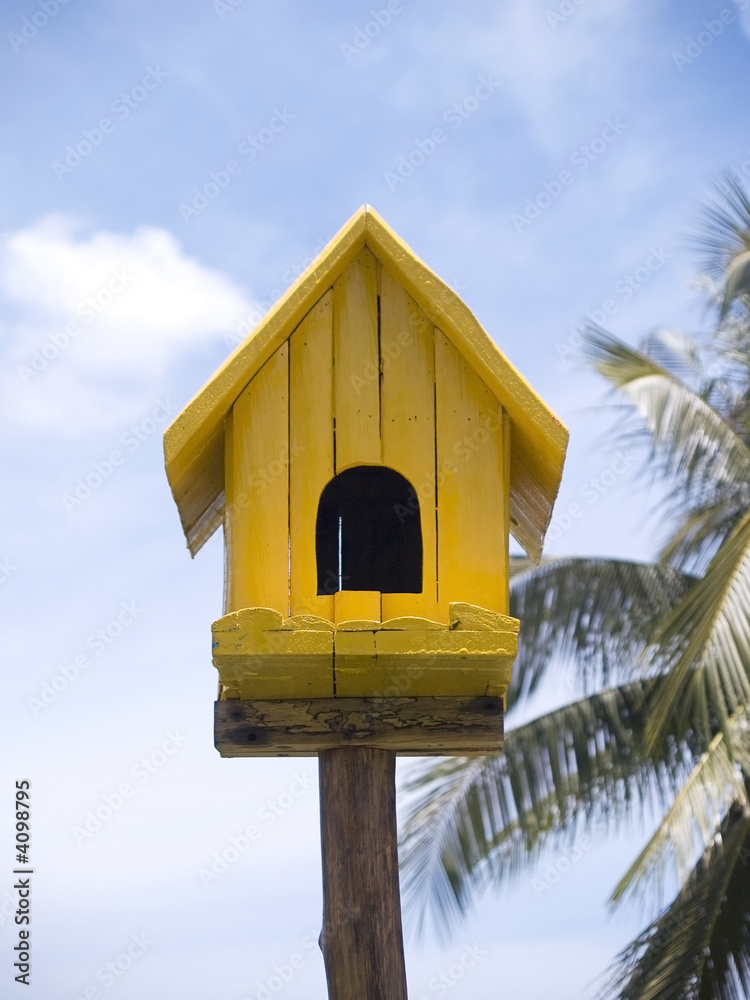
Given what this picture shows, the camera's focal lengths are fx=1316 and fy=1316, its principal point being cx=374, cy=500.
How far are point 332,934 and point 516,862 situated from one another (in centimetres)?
632

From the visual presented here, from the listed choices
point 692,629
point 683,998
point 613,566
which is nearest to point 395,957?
point 692,629

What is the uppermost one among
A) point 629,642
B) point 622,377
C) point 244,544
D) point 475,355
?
point 622,377


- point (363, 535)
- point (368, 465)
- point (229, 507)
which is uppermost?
point (363, 535)

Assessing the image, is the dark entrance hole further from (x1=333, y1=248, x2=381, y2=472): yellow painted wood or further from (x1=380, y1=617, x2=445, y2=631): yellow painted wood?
(x1=380, y1=617, x2=445, y2=631): yellow painted wood

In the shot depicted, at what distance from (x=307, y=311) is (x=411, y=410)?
46 centimetres

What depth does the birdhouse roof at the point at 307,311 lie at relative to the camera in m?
4.02

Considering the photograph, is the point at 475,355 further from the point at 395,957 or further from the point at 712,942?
the point at 712,942

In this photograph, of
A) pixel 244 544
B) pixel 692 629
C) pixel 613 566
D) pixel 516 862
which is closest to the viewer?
pixel 244 544

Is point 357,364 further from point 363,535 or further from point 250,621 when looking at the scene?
point 363,535

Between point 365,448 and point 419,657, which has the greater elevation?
point 365,448

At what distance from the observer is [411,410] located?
4.07 m

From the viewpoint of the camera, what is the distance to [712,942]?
29.1ft

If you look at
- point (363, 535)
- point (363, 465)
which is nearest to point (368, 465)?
point (363, 465)

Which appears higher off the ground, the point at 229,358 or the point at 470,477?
the point at 229,358
